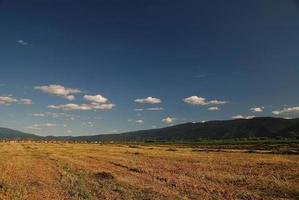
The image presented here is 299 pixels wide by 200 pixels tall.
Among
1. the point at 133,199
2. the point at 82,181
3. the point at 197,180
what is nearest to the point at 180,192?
the point at 133,199

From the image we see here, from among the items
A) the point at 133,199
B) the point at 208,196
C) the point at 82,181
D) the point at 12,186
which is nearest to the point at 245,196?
the point at 208,196

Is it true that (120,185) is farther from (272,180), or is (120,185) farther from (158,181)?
(272,180)

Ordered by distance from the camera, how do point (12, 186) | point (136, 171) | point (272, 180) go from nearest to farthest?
point (12, 186) → point (272, 180) → point (136, 171)

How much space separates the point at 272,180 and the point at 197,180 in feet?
18.1

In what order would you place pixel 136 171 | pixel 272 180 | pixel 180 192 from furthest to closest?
pixel 136 171 < pixel 272 180 < pixel 180 192

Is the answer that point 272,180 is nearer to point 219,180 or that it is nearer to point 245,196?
point 219,180

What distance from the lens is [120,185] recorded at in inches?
965

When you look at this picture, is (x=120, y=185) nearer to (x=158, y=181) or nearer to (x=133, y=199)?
(x=158, y=181)

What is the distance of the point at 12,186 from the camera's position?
23.6m

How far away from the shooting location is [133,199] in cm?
1920

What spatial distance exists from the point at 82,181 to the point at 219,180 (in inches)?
408

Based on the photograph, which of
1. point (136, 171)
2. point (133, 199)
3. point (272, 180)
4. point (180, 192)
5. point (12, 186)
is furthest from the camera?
point (136, 171)

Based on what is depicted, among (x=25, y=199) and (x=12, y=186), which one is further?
(x=12, y=186)

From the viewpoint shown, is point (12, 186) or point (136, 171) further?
point (136, 171)
